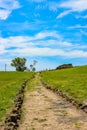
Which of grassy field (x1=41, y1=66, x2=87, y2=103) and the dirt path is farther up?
grassy field (x1=41, y1=66, x2=87, y2=103)

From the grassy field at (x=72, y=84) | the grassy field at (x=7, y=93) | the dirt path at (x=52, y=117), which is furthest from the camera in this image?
the grassy field at (x=72, y=84)

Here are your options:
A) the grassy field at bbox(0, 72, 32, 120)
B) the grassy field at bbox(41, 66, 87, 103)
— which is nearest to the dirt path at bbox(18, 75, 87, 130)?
the grassy field at bbox(0, 72, 32, 120)

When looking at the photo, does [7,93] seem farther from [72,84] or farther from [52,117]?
[52,117]

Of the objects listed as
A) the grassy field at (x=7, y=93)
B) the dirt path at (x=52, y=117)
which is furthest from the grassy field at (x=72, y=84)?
the grassy field at (x=7, y=93)

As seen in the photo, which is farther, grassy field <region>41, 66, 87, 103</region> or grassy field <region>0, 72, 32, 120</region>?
grassy field <region>41, 66, 87, 103</region>

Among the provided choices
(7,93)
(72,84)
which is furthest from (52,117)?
(72,84)

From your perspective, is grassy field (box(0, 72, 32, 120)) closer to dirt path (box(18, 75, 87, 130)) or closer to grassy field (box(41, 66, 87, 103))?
dirt path (box(18, 75, 87, 130))

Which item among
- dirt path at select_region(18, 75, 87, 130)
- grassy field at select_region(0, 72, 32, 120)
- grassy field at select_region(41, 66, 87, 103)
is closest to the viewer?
dirt path at select_region(18, 75, 87, 130)

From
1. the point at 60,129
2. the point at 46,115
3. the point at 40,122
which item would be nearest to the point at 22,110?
the point at 46,115

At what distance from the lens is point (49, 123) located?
875 inches

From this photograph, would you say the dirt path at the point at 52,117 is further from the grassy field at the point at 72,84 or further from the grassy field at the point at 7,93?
the grassy field at the point at 72,84

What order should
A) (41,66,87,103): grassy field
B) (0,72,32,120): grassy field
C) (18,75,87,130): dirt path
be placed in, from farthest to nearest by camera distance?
(41,66,87,103): grassy field
(0,72,32,120): grassy field
(18,75,87,130): dirt path

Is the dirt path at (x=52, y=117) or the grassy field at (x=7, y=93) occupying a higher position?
the grassy field at (x=7, y=93)

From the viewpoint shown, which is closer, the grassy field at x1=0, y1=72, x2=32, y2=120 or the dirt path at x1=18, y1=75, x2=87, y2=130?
the dirt path at x1=18, y1=75, x2=87, y2=130
